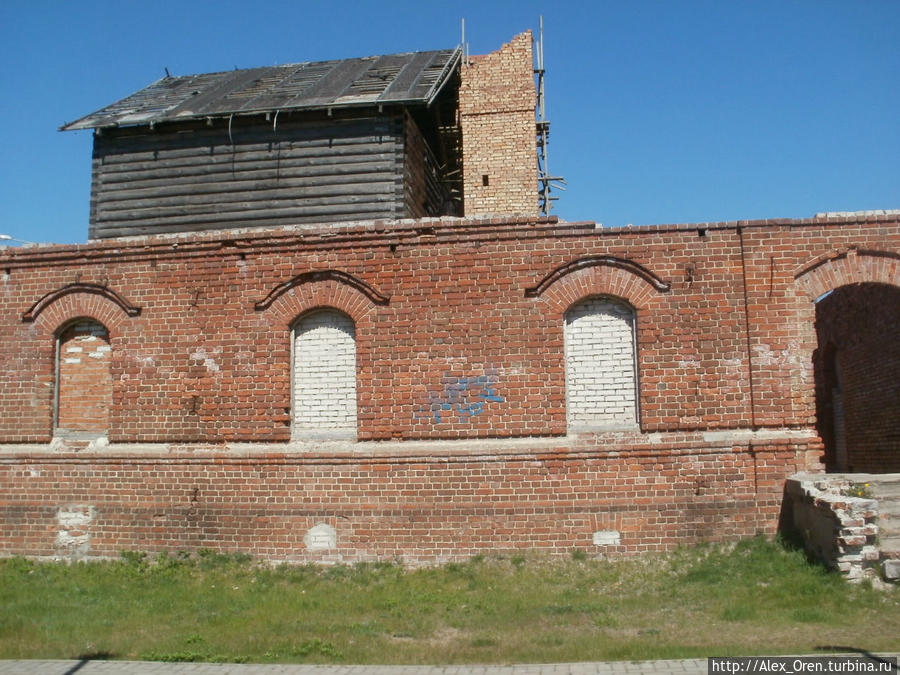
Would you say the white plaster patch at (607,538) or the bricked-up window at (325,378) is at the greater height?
the bricked-up window at (325,378)

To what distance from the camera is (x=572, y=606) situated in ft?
30.1

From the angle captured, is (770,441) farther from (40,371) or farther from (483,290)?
(40,371)

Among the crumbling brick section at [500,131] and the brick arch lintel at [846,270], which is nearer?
the brick arch lintel at [846,270]

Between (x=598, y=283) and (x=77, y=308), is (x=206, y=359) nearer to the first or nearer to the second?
(x=77, y=308)

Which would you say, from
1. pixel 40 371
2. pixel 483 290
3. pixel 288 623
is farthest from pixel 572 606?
pixel 40 371

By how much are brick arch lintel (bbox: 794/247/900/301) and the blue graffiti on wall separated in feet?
13.8

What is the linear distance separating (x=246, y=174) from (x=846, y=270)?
33.8 ft

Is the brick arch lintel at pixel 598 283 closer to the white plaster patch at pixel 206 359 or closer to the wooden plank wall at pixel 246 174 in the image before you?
the white plaster patch at pixel 206 359

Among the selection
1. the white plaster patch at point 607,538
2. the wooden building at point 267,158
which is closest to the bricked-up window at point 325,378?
the white plaster patch at point 607,538

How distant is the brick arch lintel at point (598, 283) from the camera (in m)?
11.1

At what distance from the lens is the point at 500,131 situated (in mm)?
18047

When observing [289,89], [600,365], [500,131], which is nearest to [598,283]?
[600,365]

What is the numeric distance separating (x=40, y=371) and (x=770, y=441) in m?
10.2

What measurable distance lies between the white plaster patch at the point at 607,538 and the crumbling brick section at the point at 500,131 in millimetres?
8362
